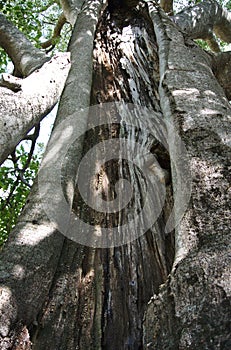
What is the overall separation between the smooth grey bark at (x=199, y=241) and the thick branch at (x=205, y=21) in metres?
2.78

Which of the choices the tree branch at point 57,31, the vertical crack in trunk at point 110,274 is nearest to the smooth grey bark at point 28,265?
the vertical crack in trunk at point 110,274

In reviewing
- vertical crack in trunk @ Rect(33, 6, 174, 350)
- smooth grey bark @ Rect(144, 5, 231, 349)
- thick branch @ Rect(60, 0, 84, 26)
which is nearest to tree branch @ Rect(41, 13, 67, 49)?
thick branch @ Rect(60, 0, 84, 26)

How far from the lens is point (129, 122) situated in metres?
3.00

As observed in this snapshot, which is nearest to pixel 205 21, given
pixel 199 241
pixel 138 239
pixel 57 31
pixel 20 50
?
pixel 20 50

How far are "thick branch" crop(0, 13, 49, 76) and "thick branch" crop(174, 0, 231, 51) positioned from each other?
1.99 meters

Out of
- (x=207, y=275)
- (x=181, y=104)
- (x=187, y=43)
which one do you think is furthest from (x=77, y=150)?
(x=187, y=43)

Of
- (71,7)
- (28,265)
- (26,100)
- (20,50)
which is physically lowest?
(28,265)

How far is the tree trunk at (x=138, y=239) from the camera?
3.97 ft

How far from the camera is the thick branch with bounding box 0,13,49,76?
3.31 meters

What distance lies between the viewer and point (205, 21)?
5242 mm

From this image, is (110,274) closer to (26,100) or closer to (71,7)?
(26,100)

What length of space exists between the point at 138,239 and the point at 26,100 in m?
1.01

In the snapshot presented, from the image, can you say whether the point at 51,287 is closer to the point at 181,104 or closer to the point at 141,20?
the point at 181,104

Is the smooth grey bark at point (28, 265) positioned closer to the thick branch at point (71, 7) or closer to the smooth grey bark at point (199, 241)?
the smooth grey bark at point (199, 241)
